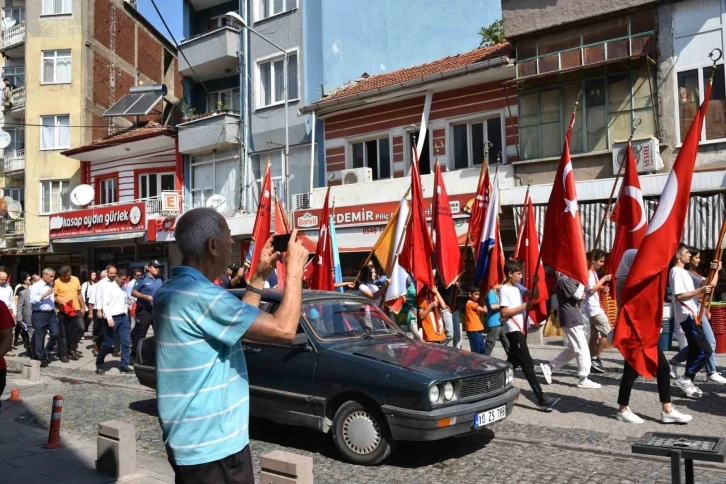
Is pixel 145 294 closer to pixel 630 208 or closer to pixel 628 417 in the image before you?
pixel 630 208

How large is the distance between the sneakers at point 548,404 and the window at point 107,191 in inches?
987

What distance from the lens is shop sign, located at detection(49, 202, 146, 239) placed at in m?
26.1

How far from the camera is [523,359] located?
8078 millimetres

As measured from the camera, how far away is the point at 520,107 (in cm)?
1764

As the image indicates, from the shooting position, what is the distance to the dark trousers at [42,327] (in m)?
13.1

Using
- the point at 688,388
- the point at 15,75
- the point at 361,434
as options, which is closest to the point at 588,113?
the point at 688,388

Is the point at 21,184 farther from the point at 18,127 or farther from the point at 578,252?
the point at 578,252

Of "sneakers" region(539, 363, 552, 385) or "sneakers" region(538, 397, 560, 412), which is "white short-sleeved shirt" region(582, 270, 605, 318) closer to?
"sneakers" region(539, 363, 552, 385)

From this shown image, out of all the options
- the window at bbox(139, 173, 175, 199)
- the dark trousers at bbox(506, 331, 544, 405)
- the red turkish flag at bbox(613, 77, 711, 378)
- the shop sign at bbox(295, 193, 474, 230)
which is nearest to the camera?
the red turkish flag at bbox(613, 77, 711, 378)

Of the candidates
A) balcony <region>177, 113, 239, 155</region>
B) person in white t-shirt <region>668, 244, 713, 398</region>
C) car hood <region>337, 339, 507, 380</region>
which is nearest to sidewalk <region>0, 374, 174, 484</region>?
car hood <region>337, 339, 507, 380</region>

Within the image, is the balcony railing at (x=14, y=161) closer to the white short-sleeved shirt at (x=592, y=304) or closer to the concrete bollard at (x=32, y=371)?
the concrete bollard at (x=32, y=371)

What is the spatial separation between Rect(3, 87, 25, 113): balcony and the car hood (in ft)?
106

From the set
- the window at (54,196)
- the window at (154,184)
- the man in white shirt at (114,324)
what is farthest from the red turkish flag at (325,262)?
the window at (54,196)

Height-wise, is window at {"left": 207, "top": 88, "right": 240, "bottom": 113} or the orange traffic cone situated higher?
window at {"left": 207, "top": 88, "right": 240, "bottom": 113}
